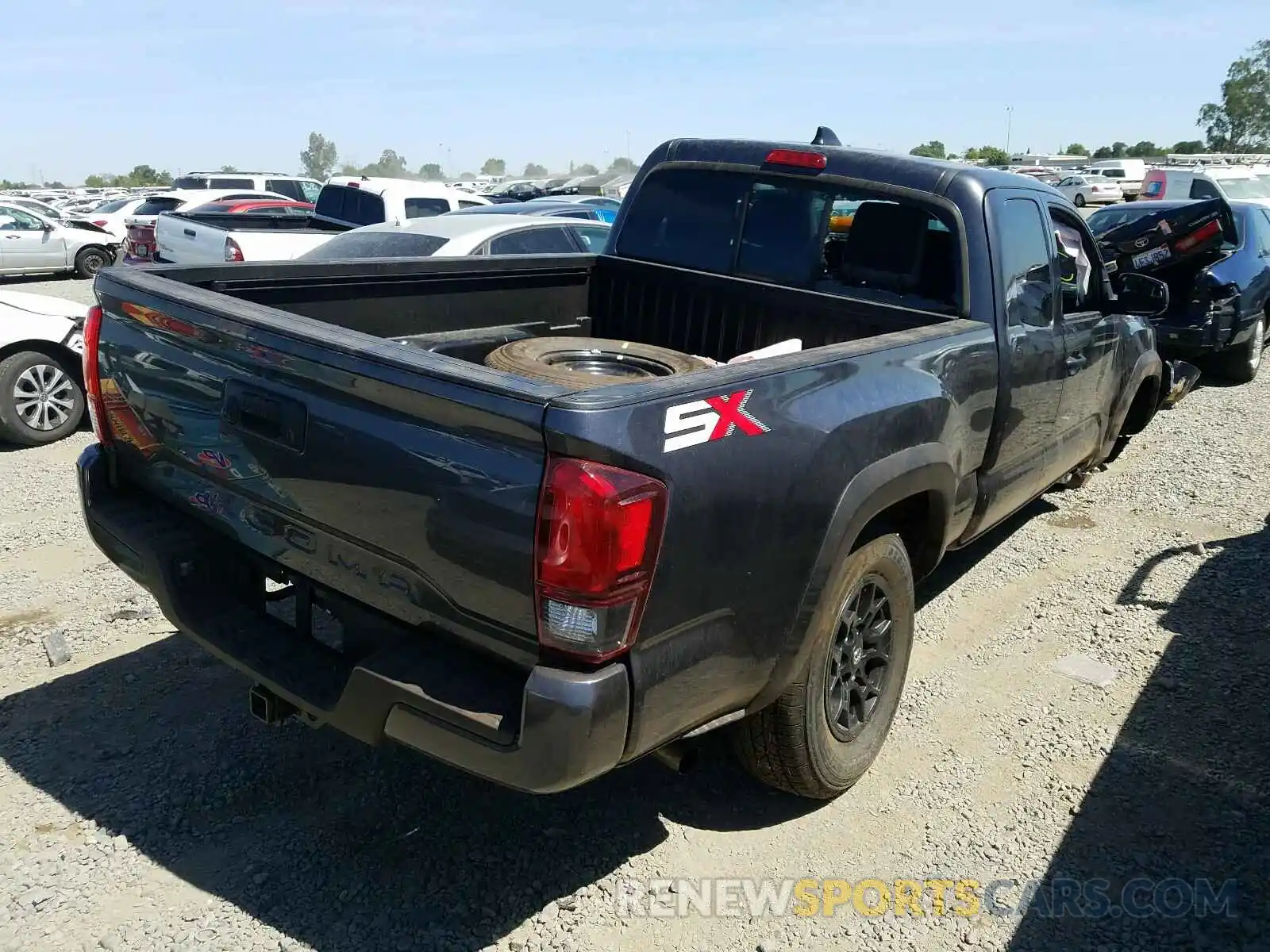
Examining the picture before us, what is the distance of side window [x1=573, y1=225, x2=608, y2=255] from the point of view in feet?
28.3

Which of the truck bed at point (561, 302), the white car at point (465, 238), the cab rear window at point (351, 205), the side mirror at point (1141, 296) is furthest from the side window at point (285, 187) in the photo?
the side mirror at point (1141, 296)

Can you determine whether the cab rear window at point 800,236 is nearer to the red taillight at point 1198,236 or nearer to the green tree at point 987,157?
the red taillight at point 1198,236

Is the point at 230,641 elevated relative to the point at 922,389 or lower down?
lower down

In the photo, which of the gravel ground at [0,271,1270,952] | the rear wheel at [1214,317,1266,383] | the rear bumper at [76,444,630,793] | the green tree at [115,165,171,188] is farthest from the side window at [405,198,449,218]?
the green tree at [115,165,171,188]

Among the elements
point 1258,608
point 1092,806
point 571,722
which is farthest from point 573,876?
point 1258,608

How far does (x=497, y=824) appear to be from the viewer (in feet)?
10.3

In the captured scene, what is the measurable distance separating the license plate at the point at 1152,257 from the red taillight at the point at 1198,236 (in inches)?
2.6

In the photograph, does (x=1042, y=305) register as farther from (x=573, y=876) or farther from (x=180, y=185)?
(x=180, y=185)

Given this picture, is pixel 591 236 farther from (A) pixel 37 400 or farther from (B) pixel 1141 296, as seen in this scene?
(B) pixel 1141 296

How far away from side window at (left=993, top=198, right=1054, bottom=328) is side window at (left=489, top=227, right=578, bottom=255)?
14.3ft

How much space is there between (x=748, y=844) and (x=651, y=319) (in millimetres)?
2385

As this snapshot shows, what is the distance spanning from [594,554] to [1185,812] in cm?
241

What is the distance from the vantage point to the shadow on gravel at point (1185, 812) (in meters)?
2.81

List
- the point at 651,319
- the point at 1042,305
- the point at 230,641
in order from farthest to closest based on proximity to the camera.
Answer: the point at 651,319 < the point at 1042,305 < the point at 230,641
